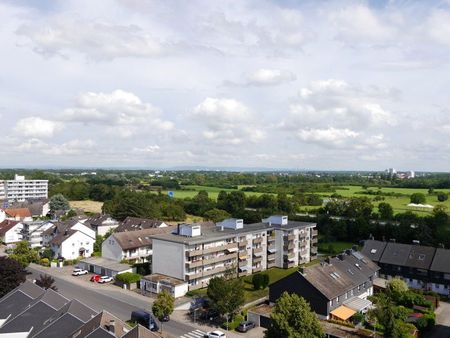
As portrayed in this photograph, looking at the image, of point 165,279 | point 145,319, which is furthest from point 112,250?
point 145,319

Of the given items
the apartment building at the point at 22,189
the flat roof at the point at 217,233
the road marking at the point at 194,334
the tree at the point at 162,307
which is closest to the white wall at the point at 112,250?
the flat roof at the point at 217,233

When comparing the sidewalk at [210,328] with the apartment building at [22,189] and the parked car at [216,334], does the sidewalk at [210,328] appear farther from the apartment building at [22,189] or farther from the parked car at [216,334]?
the apartment building at [22,189]

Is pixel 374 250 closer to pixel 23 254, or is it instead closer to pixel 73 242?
pixel 73 242

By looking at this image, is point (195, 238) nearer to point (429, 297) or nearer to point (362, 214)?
point (429, 297)

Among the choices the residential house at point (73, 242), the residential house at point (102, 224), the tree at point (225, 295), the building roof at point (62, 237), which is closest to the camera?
the tree at point (225, 295)

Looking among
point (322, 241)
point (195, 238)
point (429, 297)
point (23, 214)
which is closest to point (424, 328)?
point (429, 297)

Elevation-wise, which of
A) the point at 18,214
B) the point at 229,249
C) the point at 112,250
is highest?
the point at 229,249
